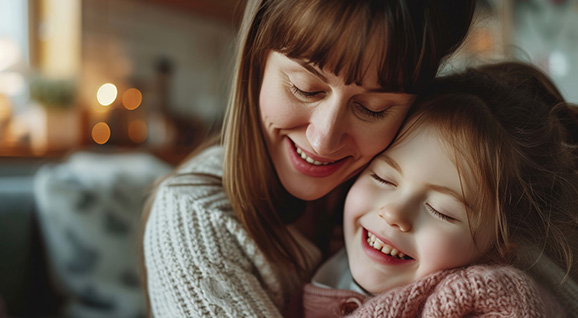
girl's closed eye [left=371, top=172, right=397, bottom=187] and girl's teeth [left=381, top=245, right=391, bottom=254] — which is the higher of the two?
girl's closed eye [left=371, top=172, right=397, bottom=187]

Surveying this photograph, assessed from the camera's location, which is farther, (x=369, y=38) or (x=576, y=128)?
(x=576, y=128)

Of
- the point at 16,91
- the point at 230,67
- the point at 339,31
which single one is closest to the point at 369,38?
the point at 339,31

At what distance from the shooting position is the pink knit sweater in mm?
654

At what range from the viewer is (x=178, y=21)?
3547mm

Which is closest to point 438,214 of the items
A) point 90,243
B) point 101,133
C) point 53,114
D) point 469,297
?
point 469,297

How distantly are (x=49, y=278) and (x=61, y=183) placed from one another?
298 millimetres

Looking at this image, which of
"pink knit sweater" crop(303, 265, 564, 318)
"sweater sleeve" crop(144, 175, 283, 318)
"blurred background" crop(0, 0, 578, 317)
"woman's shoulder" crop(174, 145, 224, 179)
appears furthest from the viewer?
"blurred background" crop(0, 0, 578, 317)

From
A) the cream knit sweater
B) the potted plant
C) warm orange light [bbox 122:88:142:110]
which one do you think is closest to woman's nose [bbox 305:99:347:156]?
the cream knit sweater

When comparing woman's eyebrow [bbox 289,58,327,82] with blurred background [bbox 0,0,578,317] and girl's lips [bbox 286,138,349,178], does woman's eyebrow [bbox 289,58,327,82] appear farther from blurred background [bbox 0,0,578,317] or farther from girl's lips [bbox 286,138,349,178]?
blurred background [bbox 0,0,578,317]

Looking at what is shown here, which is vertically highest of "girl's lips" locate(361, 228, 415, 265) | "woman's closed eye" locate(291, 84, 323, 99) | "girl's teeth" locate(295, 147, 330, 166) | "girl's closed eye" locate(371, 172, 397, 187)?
"woman's closed eye" locate(291, 84, 323, 99)

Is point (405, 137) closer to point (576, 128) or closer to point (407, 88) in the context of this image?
point (407, 88)

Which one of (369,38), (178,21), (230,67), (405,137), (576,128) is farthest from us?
(178,21)

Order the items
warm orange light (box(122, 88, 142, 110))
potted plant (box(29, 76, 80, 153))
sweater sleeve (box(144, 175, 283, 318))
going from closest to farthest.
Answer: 1. sweater sleeve (box(144, 175, 283, 318))
2. potted plant (box(29, 76, 80, 153))
3. warm orange light (box(122, 88, 142, 110))

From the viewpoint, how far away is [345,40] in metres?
0.68
